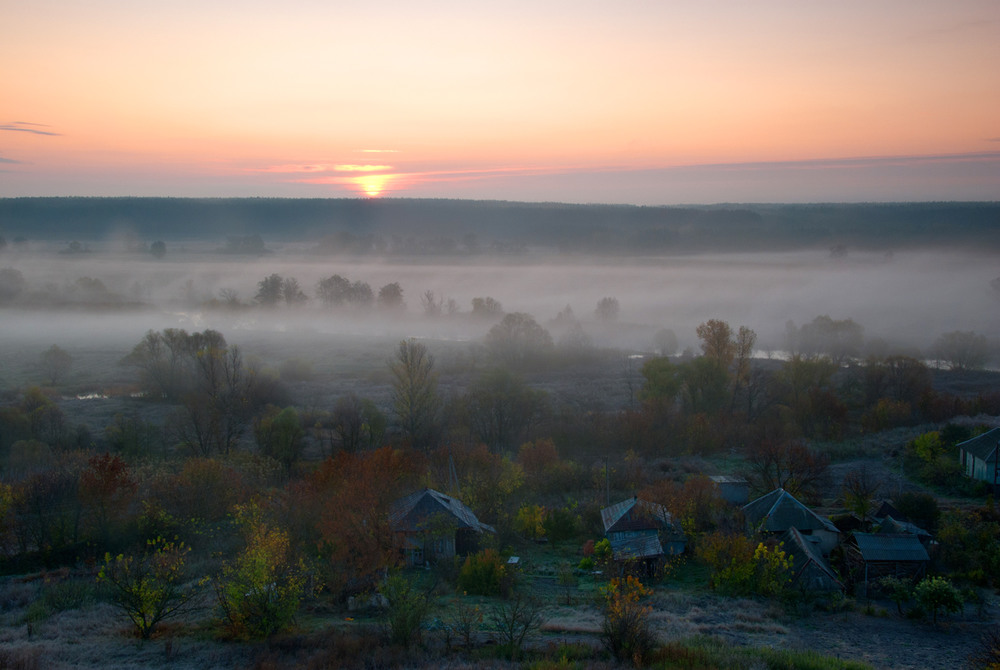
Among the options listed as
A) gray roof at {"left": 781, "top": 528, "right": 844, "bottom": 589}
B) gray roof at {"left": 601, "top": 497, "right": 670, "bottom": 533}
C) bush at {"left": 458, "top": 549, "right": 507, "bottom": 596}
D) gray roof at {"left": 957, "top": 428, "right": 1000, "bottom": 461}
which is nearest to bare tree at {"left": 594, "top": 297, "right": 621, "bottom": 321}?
gray roof at {"left": 957, "top": 428, "right": 1000, "bottom": 461}

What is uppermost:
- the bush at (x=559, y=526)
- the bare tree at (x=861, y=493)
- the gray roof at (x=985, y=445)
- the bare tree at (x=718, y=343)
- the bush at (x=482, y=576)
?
the bare tree at (x=718, y=343)

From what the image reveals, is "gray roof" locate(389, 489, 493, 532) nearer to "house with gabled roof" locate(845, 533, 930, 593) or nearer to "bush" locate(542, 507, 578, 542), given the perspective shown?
"bush" locate(542, 507, 578, 542)

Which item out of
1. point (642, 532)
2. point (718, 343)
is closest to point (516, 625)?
point (642, 532)

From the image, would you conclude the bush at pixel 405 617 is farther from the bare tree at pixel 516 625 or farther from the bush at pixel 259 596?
the bush at pixel 259 596

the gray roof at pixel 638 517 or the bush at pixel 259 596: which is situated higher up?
the bush at pixel 259 596

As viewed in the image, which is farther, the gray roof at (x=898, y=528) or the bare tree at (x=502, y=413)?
the bare tree at (x=502, y=413)

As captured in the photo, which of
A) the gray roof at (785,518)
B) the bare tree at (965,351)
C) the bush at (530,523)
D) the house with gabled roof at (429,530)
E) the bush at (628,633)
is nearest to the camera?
the bush at (628,633)

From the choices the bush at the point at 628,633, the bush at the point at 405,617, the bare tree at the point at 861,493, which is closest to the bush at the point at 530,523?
the bush at the point at 405,617

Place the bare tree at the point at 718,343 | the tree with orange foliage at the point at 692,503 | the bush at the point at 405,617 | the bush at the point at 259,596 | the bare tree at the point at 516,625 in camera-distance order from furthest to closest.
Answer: the bare tree at the point at 718,343
the tree with orange foliage at the point at 692,503
the bush at the point at 259,596
the bush at the point at 405,617
the bare tree at the point at 516,625
